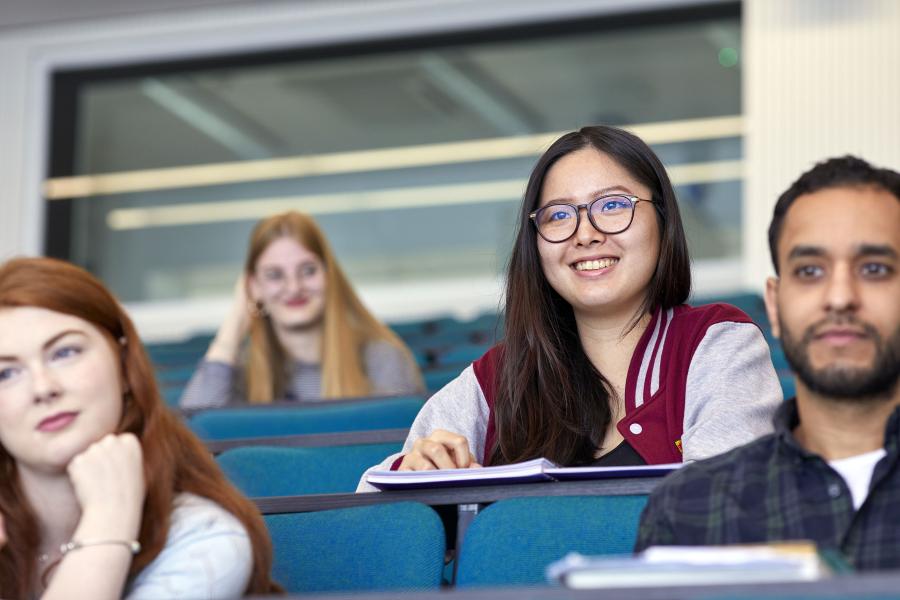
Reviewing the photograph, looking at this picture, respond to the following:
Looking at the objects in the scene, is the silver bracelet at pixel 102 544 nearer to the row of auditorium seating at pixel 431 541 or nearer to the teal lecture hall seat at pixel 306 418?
the row of auditorium seating at pixel 431 541

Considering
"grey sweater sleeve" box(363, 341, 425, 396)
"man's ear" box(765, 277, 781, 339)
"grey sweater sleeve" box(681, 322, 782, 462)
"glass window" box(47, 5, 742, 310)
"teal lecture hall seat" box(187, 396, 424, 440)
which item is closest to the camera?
"man's ear" box(765, 277, 781, 339)

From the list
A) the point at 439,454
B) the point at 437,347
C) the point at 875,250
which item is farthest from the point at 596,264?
the point at 437,347

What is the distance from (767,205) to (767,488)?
447cm

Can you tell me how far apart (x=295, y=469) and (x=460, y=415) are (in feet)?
1.17

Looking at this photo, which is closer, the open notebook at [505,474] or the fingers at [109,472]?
the fingers at [109,472]

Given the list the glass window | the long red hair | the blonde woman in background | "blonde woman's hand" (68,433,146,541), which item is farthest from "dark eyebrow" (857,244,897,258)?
the glass window

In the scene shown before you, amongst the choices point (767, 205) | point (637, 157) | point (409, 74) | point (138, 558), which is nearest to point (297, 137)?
point (409, 74)

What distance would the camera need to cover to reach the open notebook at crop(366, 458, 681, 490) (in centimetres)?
177

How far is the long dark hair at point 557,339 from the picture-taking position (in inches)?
84.9

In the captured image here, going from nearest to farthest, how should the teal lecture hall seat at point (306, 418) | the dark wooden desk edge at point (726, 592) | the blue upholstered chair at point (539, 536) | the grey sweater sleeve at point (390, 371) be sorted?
the dark wooden desk edge at point (726, 592)
the blue upholstered chair at point (539, 536)
the teal lecture hall seat at point (306, 418)
the grey sweater sleeve at point (390, 371)

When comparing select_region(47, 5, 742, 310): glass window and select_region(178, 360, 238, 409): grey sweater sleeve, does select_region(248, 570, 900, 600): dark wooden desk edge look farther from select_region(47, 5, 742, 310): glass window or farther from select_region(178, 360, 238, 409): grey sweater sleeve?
select_region(47, 5, 742, 310): glass window

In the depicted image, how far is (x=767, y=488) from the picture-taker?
1571 millimetres

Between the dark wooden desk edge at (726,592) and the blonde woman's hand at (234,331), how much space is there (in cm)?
288

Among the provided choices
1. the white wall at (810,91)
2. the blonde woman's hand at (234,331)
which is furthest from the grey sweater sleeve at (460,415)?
the white wall at (810,91)
